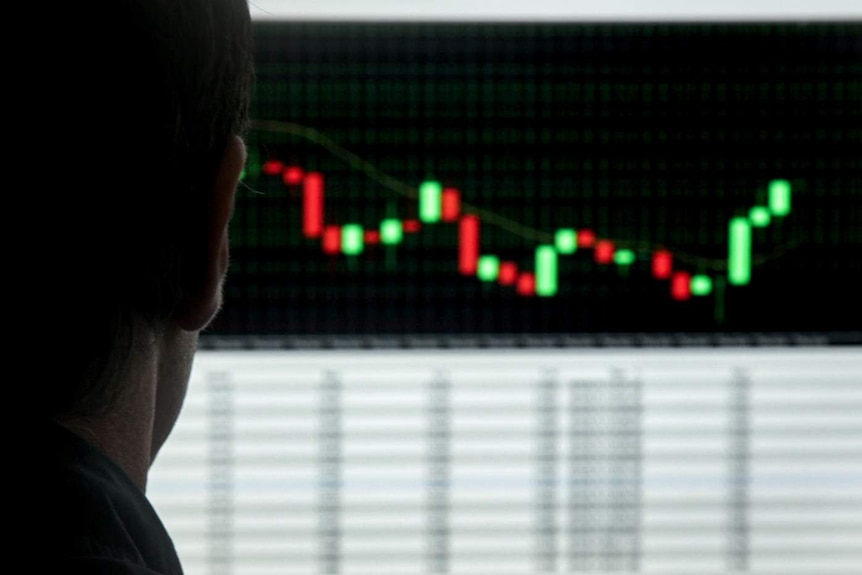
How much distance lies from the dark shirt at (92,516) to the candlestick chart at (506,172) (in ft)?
2.59

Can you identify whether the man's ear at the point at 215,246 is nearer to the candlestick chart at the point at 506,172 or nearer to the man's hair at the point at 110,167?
the man's hair at the point at 110,167

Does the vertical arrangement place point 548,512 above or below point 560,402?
below

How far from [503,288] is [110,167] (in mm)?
815

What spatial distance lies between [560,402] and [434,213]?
22 centimetres

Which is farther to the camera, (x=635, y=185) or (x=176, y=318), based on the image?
(x=635, y=185)

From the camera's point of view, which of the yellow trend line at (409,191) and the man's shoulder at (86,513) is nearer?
the man's shoulder at (86,513)

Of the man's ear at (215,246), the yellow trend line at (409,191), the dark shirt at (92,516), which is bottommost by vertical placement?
the dark shirt at (92,516)

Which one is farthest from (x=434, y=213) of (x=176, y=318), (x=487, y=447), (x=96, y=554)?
(x=96, y=554)

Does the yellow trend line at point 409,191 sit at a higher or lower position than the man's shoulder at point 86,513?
higher

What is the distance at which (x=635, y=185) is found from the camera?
123cm

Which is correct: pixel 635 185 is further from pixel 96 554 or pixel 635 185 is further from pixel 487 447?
pixel 96 554

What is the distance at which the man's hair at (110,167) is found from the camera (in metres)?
0.41

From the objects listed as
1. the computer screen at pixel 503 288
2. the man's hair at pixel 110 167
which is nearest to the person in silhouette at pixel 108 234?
the man's hair at pixel 110 167

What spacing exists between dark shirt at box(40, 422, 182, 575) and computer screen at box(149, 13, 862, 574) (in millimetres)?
781
